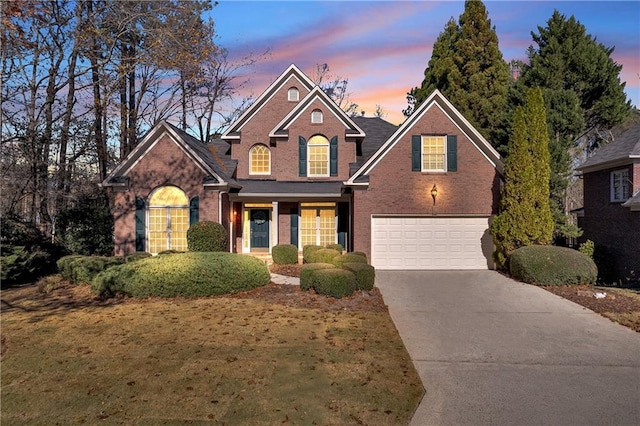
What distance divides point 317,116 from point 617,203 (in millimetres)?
13596

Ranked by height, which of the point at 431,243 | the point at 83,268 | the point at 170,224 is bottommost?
the point at 83,268

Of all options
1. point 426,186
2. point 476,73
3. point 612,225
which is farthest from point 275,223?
point 476,73

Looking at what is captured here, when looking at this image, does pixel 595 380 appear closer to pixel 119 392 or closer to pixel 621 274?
pixel 119 392

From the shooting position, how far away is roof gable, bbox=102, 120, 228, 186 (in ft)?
54.3

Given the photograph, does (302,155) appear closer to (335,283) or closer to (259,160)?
(259,160)

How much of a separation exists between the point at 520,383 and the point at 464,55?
1151 inches

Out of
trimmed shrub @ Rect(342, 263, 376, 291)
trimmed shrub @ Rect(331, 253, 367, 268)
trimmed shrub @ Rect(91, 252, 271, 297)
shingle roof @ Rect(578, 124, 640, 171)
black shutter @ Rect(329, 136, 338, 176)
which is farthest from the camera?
black shutter @ Rect(329, 136, 338, 176)

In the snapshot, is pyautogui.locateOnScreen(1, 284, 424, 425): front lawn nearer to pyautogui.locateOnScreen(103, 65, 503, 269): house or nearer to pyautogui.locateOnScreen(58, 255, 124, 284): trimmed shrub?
pyautogui.locateOnScreen(58, 255, 124, 284): trimmed shrub

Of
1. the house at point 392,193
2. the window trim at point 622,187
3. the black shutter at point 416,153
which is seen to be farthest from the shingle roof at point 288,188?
the window trim at point 622,187

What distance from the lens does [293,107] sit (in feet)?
68.5

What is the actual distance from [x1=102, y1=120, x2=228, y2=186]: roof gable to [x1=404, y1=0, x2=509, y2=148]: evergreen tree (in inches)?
768

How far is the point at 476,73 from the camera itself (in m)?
29.3

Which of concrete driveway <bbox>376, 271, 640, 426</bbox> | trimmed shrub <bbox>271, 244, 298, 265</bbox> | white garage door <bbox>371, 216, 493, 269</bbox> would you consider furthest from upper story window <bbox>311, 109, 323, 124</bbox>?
concrete driveway <bbox>376, 271, 640, 426</bbox>

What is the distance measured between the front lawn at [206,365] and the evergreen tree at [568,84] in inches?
671
